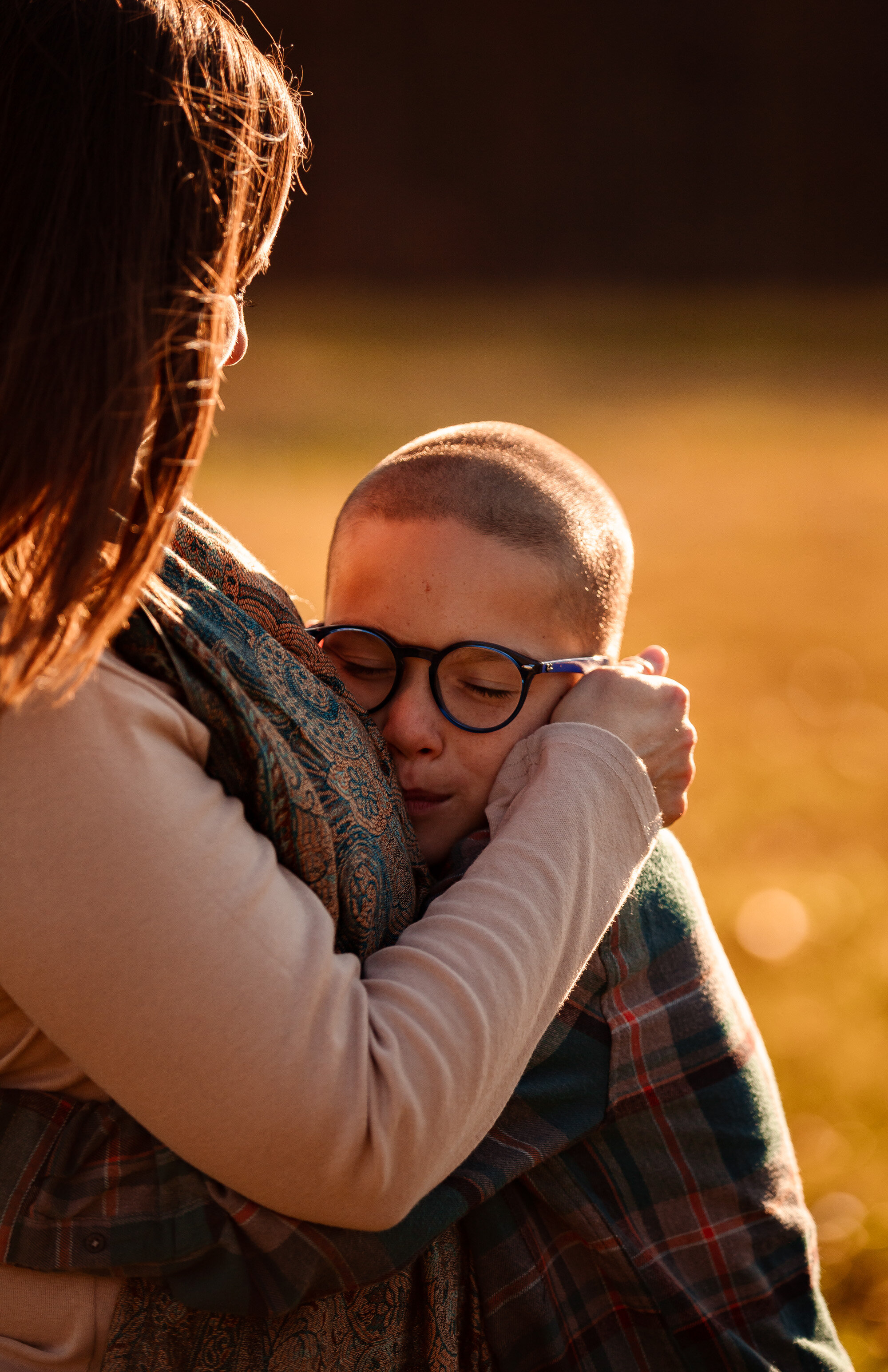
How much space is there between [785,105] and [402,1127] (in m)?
24.0

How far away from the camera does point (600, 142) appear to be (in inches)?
867

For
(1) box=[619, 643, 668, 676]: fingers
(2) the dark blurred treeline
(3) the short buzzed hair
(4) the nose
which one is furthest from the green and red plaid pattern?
(2) the dark blurred treeline

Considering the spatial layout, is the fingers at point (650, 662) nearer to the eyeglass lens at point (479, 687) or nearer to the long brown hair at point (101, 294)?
the eyeglass lens at point (479, 687)

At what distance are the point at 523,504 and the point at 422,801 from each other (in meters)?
0.50

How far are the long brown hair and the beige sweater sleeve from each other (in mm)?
92

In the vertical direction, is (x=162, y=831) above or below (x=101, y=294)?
below

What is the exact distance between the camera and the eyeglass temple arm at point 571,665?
5.65 ft

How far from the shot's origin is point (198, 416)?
104cm

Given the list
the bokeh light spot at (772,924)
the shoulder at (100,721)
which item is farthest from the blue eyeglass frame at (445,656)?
the bokeh light spot at (772,924)

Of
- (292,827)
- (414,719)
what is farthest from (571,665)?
(292,827)

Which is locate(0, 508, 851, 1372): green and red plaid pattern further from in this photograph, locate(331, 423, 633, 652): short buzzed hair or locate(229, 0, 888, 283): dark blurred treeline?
locate(229, 0, 888, 283): dark blurred treeline

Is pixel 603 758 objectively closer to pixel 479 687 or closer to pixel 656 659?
pixel 479 687

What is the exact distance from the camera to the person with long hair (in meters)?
0.94

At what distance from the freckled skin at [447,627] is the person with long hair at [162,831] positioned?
0.48 m
